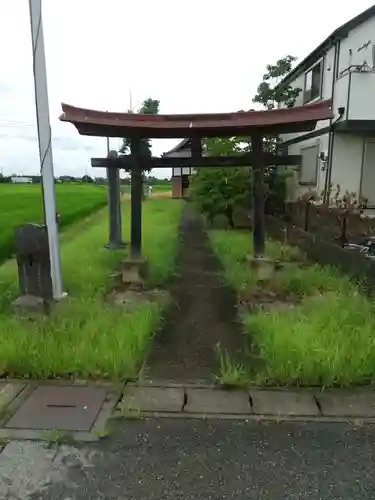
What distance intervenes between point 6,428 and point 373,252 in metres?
6.06

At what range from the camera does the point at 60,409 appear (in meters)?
3.27

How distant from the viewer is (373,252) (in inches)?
278

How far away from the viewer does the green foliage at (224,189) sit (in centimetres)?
1312

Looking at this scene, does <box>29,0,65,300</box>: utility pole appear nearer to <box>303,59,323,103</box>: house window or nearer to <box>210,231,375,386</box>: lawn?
<box>210,231,375,386</box>: lawn

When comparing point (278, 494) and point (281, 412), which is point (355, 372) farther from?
point (278, 494)

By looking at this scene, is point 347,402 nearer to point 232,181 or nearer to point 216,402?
point 216,402

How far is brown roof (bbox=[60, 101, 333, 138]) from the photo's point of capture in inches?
229

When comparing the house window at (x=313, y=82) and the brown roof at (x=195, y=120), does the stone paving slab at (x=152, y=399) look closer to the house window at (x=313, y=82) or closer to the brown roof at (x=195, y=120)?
the brown roof at (x=195, y=120)

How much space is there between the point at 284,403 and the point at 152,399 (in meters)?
1.04

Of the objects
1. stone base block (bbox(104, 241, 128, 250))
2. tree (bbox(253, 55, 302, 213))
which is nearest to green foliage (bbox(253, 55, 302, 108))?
tree (bbox(253, 55, 302, 213))

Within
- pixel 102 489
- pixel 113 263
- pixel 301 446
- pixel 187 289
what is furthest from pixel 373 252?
pixel 102 489

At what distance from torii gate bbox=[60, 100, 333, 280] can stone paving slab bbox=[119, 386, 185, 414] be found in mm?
3422

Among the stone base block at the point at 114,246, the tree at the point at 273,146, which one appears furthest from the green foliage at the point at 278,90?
the stone base block at the point at 114,246

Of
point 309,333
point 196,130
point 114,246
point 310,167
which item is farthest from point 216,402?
point 310,167
